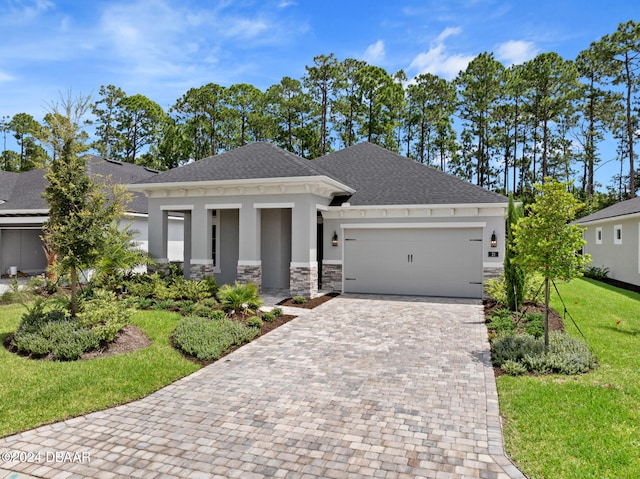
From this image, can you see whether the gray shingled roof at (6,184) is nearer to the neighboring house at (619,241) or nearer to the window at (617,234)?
the neighboring house at (619,241)

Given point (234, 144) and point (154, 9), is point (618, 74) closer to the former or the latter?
point (234, 144)

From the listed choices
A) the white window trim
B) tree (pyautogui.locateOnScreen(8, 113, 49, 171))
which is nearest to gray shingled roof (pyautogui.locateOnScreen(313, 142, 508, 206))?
the white window trim

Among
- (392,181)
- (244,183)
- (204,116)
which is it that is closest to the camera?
(244,183)

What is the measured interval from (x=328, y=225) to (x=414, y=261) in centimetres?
313

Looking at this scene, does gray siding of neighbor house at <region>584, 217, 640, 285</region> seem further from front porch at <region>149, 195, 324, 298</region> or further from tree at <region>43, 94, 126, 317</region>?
tree at <region>43, 94, 126, 317</region>

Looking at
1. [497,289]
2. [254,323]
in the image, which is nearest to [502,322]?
[497,289]

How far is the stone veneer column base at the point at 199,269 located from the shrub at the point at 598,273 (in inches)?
701

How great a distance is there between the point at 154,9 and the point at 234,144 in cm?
2287

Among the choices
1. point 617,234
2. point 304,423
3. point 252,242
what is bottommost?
point 304,423

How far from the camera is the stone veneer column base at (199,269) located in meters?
13.0

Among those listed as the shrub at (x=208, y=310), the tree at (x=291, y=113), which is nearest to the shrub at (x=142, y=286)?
the shrub at (x=208, y=310)

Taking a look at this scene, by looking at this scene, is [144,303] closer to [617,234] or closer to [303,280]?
[303,280]

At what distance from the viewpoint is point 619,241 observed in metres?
18.1

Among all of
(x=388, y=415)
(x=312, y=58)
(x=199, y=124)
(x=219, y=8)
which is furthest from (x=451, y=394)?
(x=199, y=124)
